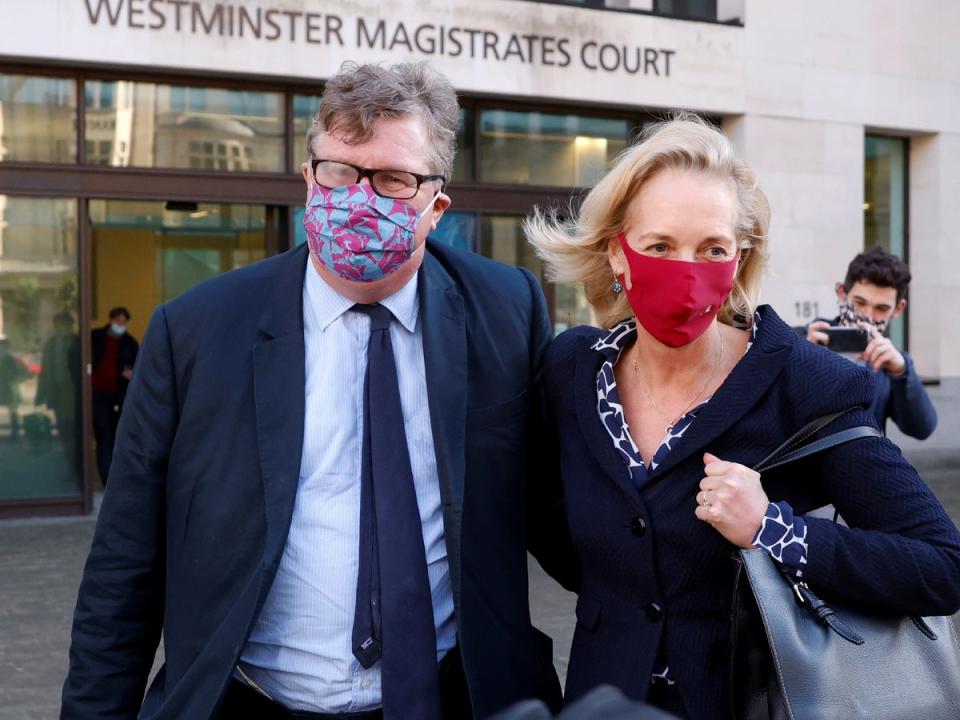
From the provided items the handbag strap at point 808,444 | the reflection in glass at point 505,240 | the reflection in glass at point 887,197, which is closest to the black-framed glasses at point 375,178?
the handbag strap at point 808,444

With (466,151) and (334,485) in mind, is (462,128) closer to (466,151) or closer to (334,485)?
(466,151)

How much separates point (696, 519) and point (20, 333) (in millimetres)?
9454

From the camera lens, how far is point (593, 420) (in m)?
2.56

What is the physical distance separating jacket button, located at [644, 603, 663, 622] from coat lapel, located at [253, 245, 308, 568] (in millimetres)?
730

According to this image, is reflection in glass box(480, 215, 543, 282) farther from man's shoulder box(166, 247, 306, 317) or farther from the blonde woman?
the blonde woman

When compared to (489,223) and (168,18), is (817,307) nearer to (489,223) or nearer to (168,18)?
(489,223)

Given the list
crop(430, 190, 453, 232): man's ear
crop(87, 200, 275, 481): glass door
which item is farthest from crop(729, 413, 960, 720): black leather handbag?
crop(87, 200, 275, 481): glass door

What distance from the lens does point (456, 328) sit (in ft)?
8.83

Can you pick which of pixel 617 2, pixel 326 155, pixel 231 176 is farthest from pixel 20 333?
pixel 326 155

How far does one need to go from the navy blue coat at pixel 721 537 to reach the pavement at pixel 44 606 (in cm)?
376

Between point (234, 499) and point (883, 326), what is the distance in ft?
12.5

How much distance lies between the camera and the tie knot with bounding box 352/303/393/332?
2615 mm

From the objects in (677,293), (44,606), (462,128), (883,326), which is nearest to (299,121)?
(462,128)

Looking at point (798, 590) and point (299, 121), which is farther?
point (299, 121)
